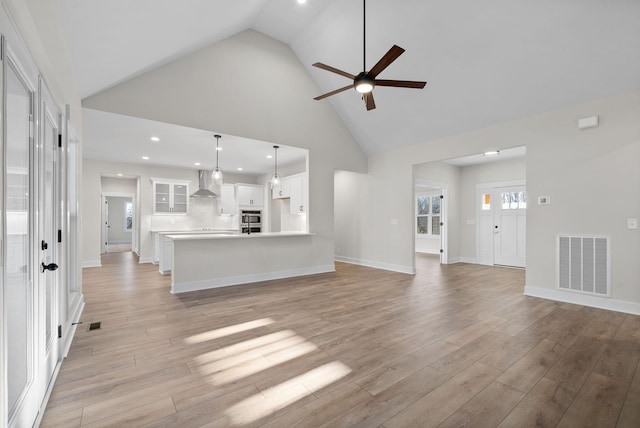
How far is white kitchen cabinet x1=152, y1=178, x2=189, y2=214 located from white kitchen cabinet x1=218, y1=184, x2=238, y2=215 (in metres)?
0.95

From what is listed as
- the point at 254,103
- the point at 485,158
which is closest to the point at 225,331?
the point at 254,103

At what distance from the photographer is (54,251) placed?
2387 millimetres

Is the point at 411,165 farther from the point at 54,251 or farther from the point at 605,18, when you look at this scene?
the point at 54,251

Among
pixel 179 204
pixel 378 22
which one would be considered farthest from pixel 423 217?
pixel 179 204

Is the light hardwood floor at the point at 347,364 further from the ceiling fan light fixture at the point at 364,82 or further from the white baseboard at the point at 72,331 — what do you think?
the ceiling fan light fixture at the point at 364,82

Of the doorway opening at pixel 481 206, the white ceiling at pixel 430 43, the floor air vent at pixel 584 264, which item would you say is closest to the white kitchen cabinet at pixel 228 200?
Result: the white ceiling at pixel 430 43

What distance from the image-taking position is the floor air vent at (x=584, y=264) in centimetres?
388

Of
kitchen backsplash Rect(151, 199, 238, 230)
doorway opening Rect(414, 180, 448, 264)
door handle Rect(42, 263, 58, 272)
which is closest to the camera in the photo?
door handle Rect(42, 263, 58, 272)

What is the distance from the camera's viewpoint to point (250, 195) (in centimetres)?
926

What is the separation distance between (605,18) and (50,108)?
546cm

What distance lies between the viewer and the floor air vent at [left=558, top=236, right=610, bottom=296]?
388 cm

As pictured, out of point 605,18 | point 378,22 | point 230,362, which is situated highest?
point 378,22

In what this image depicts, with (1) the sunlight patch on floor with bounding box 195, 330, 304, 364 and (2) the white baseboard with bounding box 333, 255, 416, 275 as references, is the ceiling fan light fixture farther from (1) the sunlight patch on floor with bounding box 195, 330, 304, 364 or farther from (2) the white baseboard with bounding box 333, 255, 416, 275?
(2) the white baseboard with bounding box 333, 255, 416, 275

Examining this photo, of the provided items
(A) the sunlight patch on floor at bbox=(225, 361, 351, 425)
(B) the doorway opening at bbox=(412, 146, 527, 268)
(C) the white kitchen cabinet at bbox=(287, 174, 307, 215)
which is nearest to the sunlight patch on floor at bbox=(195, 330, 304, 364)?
(A) the sunlight patch on floor at bbox=(225, 361, 351, 425)
